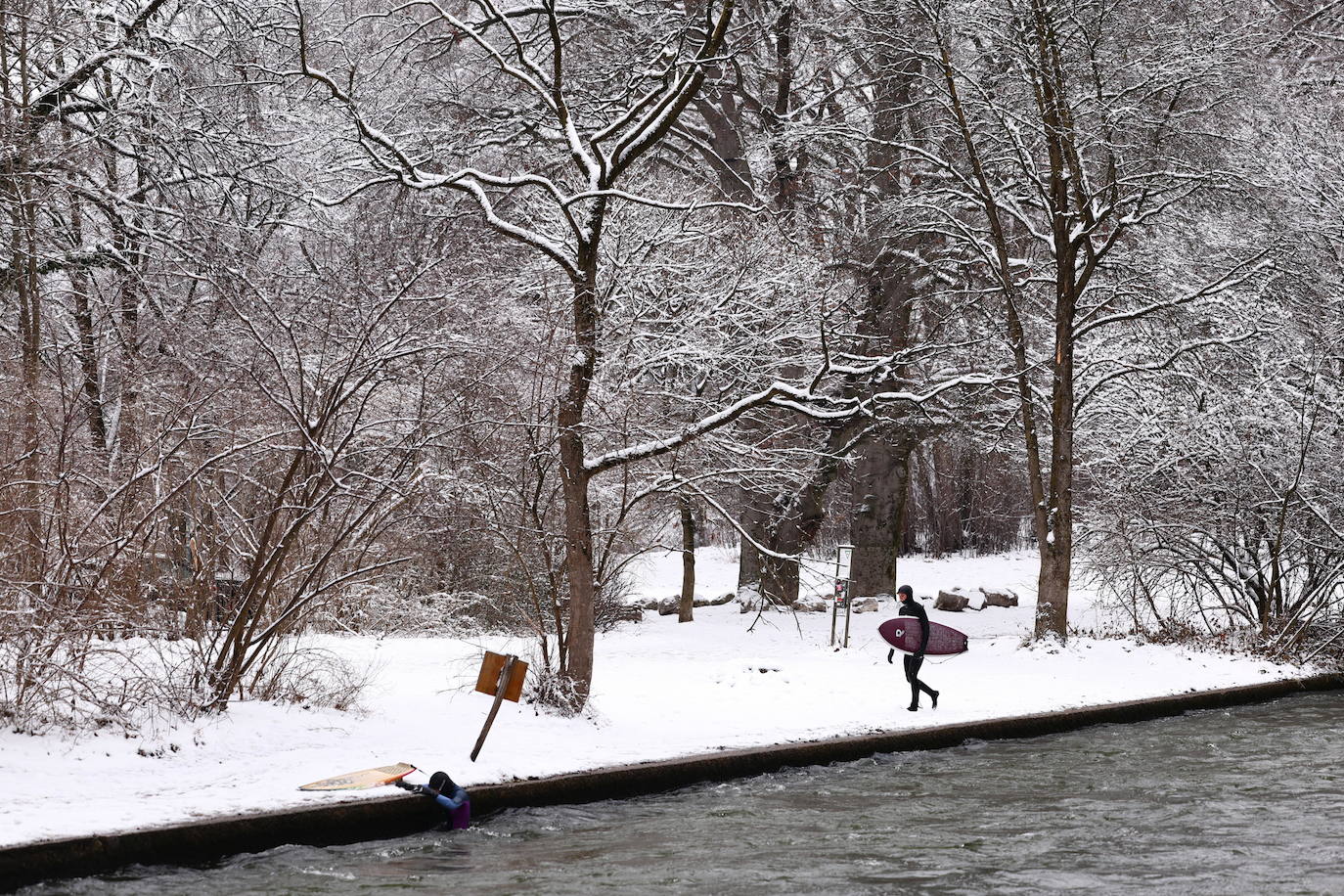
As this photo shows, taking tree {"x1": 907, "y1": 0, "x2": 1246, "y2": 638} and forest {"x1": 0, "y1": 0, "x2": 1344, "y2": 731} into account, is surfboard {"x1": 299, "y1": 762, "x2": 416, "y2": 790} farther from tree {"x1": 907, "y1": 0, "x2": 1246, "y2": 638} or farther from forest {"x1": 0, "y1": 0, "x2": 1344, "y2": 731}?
tree {"x1": 907, "y1": 0, "x2": 1246, "y2": 638}

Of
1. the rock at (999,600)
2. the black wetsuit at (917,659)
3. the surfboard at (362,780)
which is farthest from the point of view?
the rock at (999,600)

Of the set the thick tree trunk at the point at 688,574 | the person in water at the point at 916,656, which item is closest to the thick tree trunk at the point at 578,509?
the person in water at the point at 916,656

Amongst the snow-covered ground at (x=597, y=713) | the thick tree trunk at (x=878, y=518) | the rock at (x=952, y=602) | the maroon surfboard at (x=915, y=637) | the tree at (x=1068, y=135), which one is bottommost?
the snow-covered ground at (x=597, y=713)

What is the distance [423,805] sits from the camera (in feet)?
30.6

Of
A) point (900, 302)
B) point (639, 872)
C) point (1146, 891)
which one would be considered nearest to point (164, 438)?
point (639, 872)

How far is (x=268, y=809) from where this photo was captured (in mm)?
8641

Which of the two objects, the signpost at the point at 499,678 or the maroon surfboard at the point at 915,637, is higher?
the maroon surfboard at the point at 915,637

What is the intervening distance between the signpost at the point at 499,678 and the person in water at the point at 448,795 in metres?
1.14

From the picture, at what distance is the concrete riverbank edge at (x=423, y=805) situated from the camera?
767 cm

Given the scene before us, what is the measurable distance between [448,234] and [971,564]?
65.6 feet

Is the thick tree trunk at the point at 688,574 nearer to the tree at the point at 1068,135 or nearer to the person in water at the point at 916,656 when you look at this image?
the tree at the point at 1068,135

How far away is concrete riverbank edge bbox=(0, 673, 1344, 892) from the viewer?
767 cm

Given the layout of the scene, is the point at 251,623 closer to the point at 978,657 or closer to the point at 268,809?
the point at 268,809

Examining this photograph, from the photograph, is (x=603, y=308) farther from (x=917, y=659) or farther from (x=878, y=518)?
(x=878, y=518)
